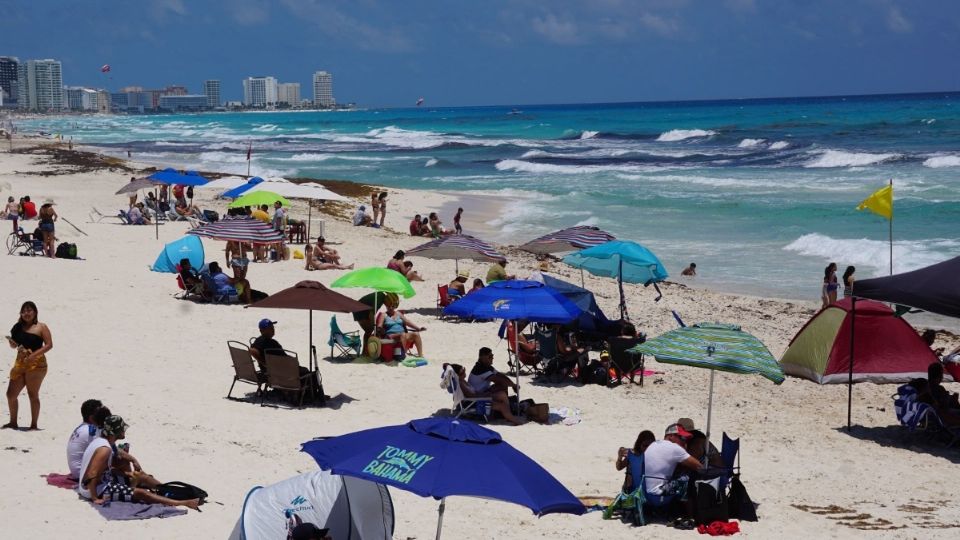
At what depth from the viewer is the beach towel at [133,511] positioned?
23.1 feet

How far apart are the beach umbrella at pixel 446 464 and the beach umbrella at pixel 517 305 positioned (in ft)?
15.9

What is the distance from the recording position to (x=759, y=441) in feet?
33.7

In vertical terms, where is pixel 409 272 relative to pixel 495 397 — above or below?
above

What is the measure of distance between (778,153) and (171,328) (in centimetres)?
4841

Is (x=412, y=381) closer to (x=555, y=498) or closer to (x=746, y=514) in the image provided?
(x=746, y=514)

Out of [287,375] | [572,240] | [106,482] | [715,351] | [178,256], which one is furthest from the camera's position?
[178,256]

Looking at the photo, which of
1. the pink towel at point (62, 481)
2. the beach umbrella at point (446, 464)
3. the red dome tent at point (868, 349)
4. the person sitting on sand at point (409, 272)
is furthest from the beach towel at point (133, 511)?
the person sitting on sand at point (409, 272)

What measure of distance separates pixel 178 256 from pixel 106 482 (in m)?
10.8

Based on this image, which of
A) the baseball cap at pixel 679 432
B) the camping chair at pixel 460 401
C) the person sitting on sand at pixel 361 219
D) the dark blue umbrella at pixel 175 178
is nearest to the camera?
the baseball cap at pixel 679 432

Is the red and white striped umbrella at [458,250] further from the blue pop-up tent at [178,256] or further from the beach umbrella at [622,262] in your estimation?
the blue pop-up tent at [178,256]

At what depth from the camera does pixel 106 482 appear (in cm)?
726

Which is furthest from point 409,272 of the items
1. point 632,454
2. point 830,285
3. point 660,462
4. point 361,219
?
point 660,462

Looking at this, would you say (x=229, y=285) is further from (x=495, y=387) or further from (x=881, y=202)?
(x=881, y=202)

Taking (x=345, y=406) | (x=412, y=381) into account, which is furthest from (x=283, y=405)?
(x=412, y=381)
